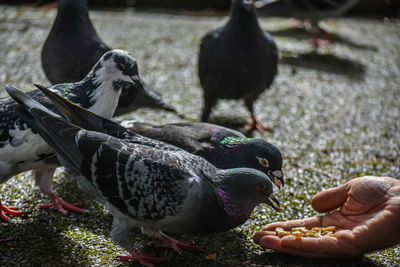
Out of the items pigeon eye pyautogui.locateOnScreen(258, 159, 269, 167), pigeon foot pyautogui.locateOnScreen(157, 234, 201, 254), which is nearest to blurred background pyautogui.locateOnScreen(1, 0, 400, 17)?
pigeon eye pyautogui.locateOnScreen(258, 159, 269, 167)

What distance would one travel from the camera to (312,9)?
7801mm

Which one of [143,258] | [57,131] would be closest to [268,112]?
[143,258]

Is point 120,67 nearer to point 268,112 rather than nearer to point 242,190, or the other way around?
point 242,190

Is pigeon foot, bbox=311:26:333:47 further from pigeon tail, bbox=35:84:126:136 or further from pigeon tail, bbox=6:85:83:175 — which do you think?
pigeon tail, bbox=6:85:83:175

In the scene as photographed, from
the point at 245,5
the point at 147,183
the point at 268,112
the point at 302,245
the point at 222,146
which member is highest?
the point at 245,5

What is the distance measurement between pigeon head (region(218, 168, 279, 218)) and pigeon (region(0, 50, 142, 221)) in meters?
0.95

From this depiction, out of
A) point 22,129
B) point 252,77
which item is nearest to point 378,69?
point 252,77

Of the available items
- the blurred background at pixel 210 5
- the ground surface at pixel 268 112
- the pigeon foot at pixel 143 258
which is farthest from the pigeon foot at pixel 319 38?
the pigeon foot at pixel 143 258

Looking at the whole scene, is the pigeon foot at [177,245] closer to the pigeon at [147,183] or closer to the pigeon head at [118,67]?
the pigeon at [147,183]

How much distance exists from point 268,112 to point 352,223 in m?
2.64

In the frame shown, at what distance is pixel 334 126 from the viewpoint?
526cm

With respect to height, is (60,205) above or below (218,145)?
below

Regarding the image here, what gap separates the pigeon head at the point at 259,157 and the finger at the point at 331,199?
27cm

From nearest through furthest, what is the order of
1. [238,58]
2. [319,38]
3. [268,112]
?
[238,58]
[268,112]
[319,38]
